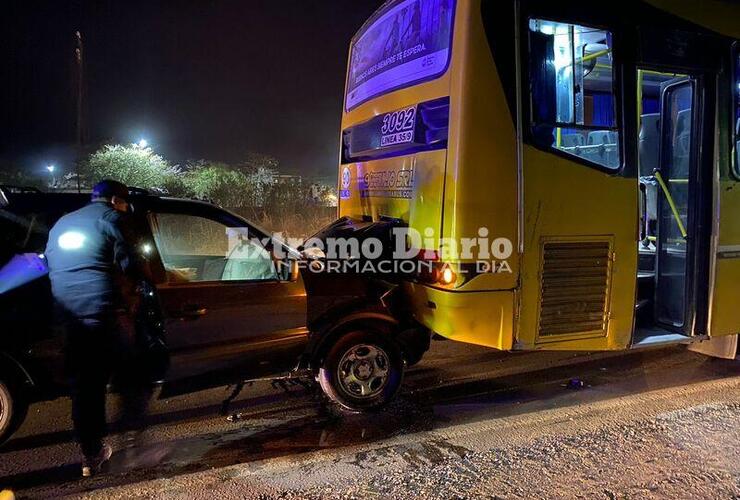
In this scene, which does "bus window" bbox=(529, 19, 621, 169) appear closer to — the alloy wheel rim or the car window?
the alloy wheel rim

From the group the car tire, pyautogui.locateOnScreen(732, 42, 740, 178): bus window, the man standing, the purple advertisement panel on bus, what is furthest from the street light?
pyautogui.locateOnScreen(732, 42, 740, 178): bus window

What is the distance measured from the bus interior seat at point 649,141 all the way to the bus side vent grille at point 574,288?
11.4 feet

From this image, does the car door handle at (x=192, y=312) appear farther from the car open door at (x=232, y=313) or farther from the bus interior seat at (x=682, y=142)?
the bus interior seat at (x=682, y=142)

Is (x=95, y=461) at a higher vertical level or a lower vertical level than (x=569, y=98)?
lower

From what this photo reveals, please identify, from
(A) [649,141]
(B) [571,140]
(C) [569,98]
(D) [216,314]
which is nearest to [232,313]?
(D) [216,314]

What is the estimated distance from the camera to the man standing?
350 centimetres

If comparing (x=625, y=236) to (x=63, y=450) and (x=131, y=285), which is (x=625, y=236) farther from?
(x=63, y=450)

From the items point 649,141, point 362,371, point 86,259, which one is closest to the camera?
point 86,259

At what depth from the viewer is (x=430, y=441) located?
4094mm

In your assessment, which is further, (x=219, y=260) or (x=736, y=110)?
(x=736, y=110)

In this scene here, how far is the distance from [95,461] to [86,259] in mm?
1351

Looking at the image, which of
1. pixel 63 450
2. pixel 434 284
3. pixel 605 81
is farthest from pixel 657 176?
pixel 63 450

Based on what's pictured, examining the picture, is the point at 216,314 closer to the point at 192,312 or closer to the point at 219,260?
the point at 192,312

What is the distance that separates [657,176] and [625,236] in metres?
1.31
